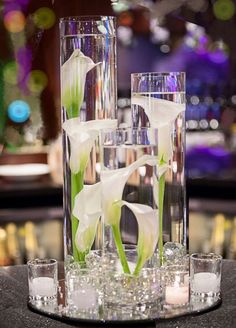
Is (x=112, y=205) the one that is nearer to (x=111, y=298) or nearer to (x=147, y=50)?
(x=111, y=298)

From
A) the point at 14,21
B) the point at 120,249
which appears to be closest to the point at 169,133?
the point at 120,249

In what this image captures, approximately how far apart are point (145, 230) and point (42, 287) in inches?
10.0

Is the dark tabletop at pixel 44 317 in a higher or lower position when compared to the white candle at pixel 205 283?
lower

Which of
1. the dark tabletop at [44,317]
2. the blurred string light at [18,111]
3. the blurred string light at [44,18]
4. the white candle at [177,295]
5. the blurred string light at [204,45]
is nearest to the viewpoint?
the dark tabletop at [44,317]

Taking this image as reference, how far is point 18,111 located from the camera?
13.3 feet

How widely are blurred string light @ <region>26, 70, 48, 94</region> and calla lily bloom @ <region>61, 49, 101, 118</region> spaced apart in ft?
8.81

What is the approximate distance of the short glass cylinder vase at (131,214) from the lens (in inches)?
53.3

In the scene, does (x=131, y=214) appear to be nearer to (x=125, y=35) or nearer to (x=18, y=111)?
(x=18, y=111)

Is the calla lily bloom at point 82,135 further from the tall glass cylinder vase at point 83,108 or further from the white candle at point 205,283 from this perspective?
the white candle at point 205,283

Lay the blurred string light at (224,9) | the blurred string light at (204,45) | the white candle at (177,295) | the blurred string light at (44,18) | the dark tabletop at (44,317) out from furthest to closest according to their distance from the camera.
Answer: the blurred string light at (204,45) < the blurred string light at (224,9) < the blurred string light at (44,18) < the white candle at (177,295) < the dark tabletop at (44,317)

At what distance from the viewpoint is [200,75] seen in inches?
176

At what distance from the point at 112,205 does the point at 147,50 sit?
328 cm

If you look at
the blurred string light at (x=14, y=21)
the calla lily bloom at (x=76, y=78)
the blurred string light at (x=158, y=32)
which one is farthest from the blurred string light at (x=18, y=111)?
the calla lily bloom at (x=76, y=78)

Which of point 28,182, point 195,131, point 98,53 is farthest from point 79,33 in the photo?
point 195,131
